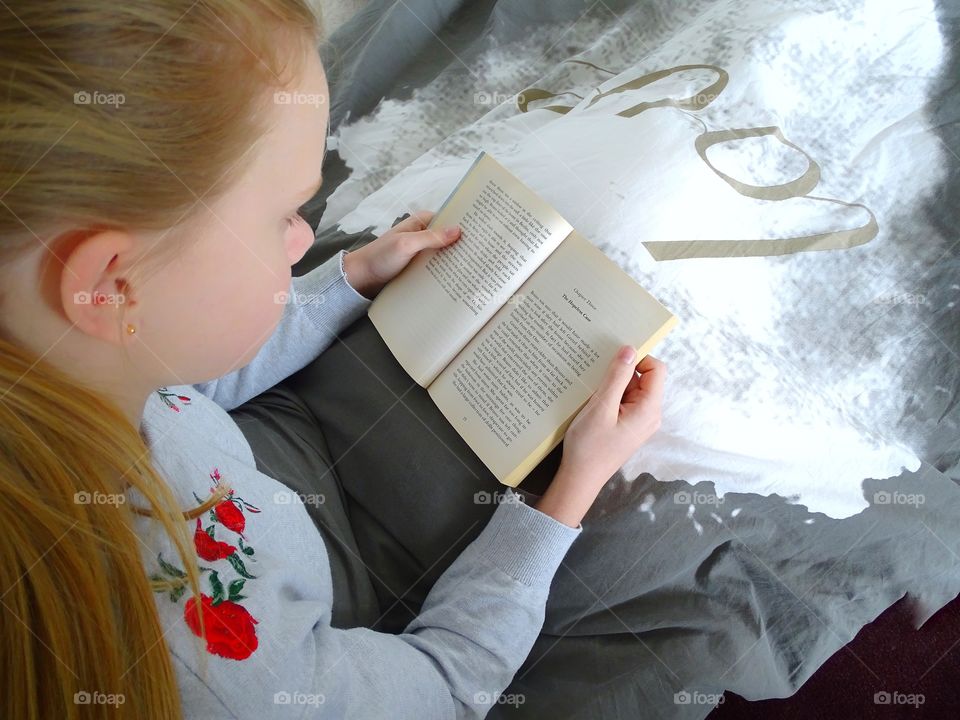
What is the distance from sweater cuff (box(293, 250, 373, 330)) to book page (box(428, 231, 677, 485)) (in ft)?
0.52

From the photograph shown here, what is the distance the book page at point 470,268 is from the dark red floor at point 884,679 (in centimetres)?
61

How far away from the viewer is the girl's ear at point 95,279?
0.44 m

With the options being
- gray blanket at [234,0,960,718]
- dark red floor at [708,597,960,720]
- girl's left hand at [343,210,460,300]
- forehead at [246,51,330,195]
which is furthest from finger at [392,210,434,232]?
dark red floor at [708,597,960,720]

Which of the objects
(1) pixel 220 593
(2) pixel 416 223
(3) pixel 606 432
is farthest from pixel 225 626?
(2) pixel 416 223

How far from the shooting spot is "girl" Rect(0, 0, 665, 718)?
0.42 meters

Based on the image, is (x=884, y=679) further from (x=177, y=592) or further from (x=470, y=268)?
(x=177, y=592)

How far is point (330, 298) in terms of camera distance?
0.80 m

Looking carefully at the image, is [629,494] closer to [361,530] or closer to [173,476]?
[361,530]

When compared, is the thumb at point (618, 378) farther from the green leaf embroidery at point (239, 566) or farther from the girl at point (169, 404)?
the green leaf embroidery at point (239, 566)

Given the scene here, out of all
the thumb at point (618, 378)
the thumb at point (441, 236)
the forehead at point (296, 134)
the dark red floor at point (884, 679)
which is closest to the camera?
the forehead at point (296, 134)

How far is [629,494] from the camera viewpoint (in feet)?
2.22

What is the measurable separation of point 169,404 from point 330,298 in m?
0.22

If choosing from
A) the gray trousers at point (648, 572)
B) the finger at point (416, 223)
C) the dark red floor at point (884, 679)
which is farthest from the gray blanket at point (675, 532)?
the dark red floor at point (884, 679)

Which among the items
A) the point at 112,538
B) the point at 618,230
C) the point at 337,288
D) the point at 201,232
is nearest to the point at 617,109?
the point at 618,230
